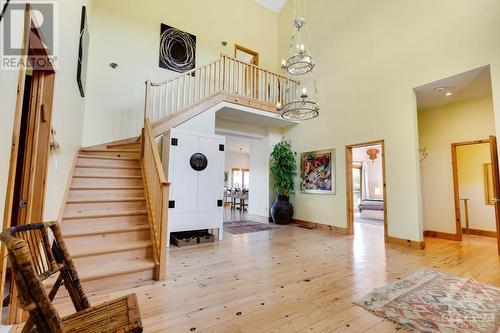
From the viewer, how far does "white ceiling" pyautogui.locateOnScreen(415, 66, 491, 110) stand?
3990mm

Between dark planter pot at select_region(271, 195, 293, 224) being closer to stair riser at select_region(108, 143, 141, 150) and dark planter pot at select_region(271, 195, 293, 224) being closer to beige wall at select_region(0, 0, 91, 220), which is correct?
stair riser at select_region(108, 143, 141, 150)

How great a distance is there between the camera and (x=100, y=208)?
326 centimetres

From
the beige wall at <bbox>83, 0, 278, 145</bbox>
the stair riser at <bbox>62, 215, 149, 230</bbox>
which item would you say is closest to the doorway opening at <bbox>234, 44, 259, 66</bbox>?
the beige wall at <bbox>83, 0, 278, 145</bbox>

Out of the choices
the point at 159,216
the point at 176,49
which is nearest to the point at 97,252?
the point at 159,216

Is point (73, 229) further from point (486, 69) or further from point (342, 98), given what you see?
point (486, 69)

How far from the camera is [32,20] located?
169cm

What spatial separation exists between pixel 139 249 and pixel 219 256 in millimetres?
1204

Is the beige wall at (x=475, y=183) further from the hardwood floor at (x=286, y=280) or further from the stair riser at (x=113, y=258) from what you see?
the stair riser at (x=113, y=258)

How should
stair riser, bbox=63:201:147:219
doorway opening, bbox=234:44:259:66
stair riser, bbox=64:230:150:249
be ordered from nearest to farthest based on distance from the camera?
1. stair riser, bbox=64:230:150:249
2. stair riser, bbox=63:201:147:219
3. doorway opening, bbox=234:44:259:66

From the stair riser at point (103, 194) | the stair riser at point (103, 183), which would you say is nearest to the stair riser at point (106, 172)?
the stair riser at point (103, 183)

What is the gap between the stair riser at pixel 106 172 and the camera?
375 centimetres

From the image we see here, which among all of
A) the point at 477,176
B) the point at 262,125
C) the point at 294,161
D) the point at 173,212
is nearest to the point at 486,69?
the point at 477,176

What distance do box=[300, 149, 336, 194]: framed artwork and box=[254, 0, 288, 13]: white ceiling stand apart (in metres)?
5.45

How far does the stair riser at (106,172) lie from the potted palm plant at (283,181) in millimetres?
3799
